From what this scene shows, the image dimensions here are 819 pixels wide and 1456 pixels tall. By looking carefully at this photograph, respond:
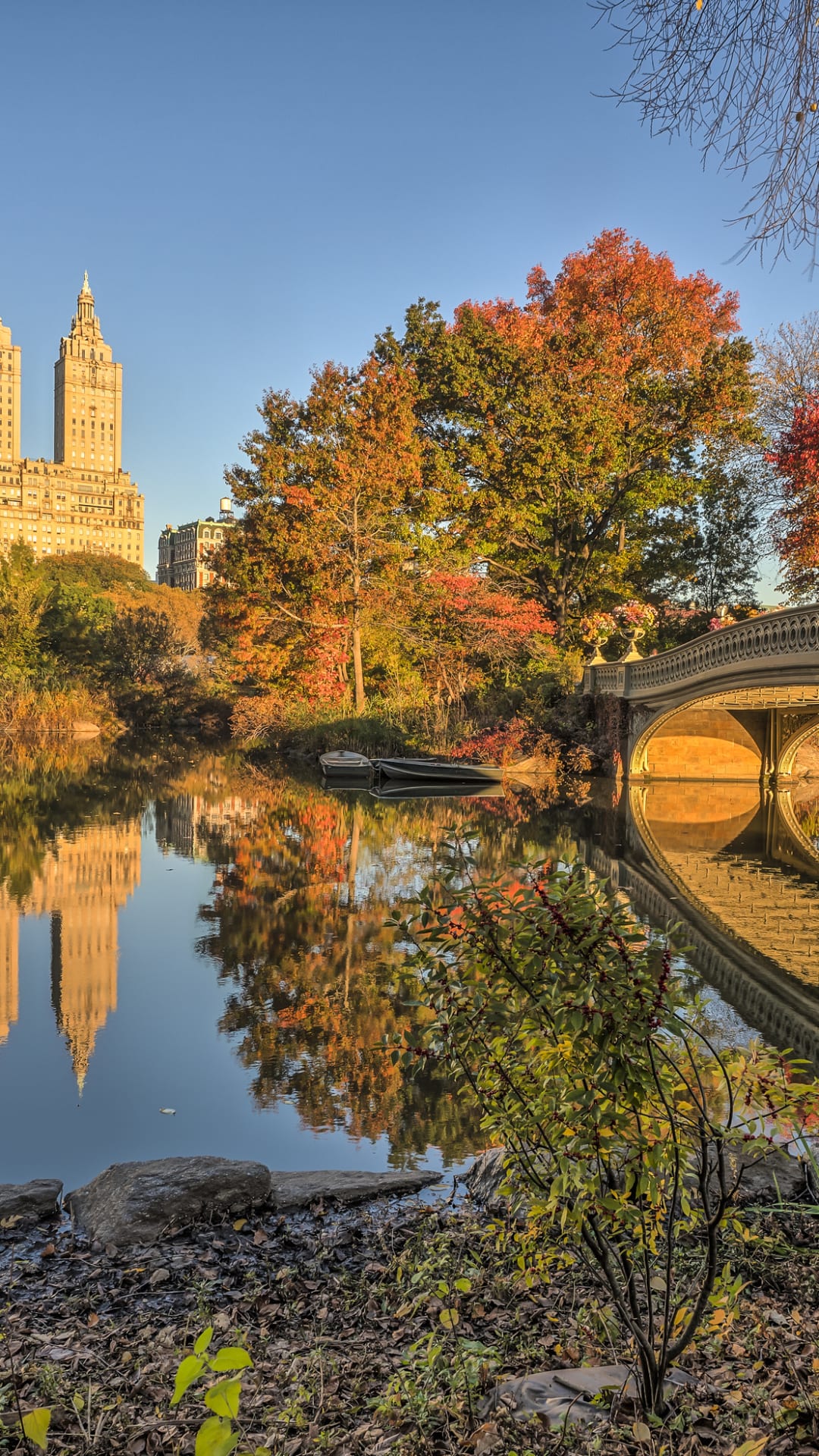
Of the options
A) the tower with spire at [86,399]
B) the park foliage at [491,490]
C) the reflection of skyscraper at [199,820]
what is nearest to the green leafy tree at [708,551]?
the park foliage at [491,490]

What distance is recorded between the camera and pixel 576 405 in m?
24.8

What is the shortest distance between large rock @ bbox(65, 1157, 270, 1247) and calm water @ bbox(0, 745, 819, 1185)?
61 cm

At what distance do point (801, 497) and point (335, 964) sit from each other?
70.0ft

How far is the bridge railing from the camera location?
43.1 feet

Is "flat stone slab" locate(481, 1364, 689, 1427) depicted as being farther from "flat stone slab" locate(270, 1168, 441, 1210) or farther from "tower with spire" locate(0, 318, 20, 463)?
"tower with spire" locate(0, 318, 20, 463)

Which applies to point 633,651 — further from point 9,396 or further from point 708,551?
point 9,396

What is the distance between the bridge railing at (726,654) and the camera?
43.1 feet

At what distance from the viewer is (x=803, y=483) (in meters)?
23.5

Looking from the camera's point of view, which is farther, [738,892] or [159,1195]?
[738,892]

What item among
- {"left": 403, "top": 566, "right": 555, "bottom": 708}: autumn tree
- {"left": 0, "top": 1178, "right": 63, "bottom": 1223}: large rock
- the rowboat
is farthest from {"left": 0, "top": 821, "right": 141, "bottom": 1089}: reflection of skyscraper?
{"left": 403, "top": 566, "right": 555, "bottom": 708}: autumn tree

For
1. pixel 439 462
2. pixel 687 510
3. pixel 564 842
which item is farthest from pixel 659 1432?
pixel 687 510

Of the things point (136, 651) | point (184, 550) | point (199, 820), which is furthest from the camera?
point (184, 550)

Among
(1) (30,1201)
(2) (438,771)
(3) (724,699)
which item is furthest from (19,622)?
(1) (30,1201)

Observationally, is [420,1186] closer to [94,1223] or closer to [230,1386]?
[94,1223]
